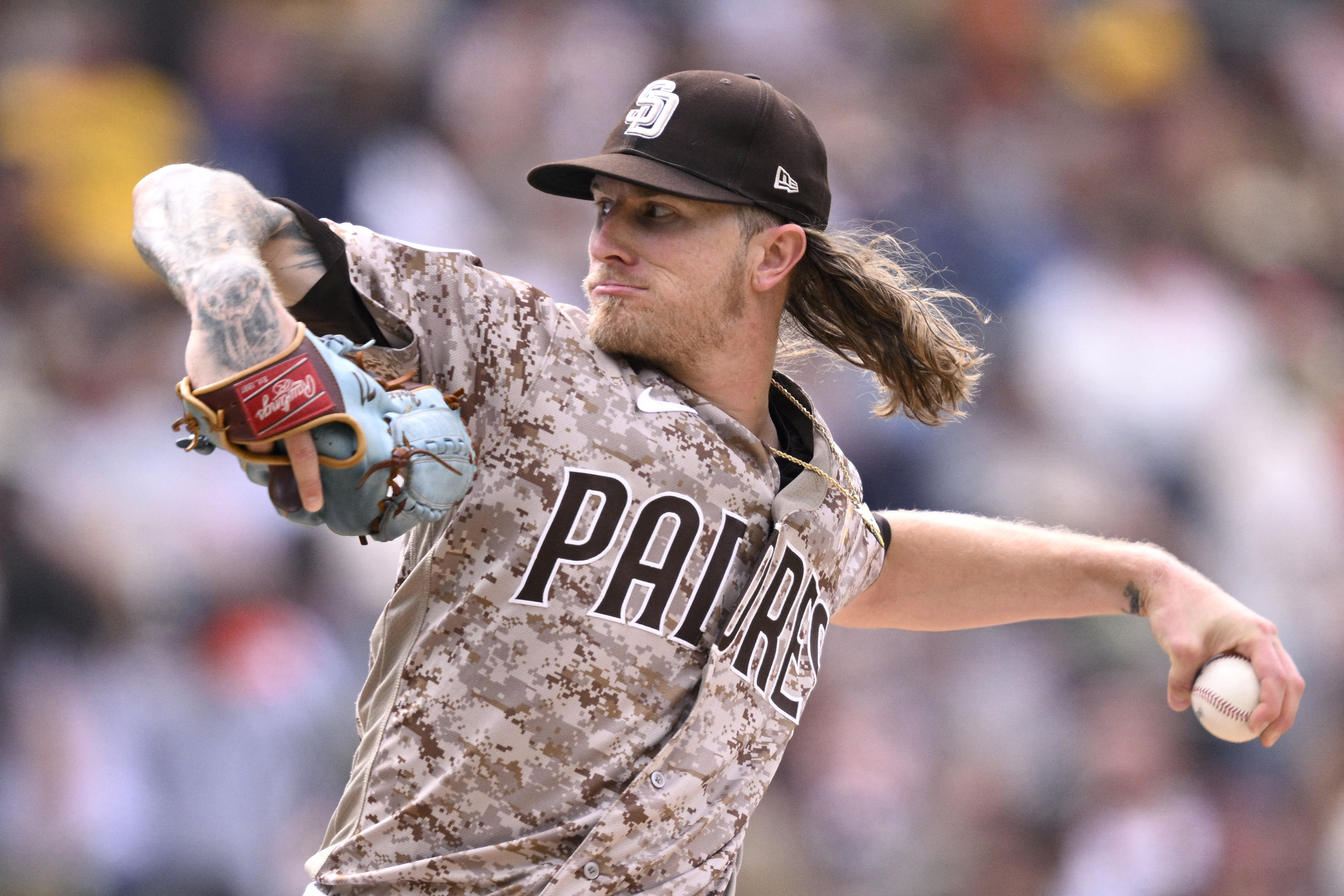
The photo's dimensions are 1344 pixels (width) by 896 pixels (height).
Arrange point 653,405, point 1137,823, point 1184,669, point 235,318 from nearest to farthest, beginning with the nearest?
point 235,318 → point 653,405 → point 1184,669 → point 1137,823

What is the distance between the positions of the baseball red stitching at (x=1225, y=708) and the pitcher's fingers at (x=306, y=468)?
1.75 meters

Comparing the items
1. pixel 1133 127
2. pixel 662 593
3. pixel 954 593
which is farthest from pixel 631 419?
pixel 1133 127

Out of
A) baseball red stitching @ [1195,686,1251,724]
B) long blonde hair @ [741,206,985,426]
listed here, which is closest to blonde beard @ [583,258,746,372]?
long blonde hair @ [741,206,985,426]

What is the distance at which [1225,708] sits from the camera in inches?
103

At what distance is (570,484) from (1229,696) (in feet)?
4.38

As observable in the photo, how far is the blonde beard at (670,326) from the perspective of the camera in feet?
7.73

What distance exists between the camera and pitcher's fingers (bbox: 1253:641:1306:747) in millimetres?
2602

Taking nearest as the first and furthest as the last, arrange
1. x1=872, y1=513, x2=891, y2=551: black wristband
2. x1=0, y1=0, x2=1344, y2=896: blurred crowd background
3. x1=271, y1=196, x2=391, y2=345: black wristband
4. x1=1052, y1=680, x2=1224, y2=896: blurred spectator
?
x1=271, y1=196, x2=391, y2=345: black wristband, x1=872, y1=513, x2=891, y2=551: black wristband, x1=0, y1=0, x2=1344, y2=896: blurred crowd background, x1=1052, y1=680, x2=1224, y2=896: blurred spectator

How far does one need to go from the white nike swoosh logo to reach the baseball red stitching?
1.14m

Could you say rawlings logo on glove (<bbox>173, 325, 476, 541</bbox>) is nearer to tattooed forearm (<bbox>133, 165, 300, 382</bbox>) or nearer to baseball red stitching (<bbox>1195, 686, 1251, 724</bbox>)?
tattooed forearm (<bbox>133, 165, 300, 382</bbox>)

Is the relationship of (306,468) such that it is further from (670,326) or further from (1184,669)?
(1184,669)

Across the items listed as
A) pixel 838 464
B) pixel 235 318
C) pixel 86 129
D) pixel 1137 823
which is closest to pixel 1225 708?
pixel 838 464

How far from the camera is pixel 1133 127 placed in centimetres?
794

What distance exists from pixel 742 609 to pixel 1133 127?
649cm
